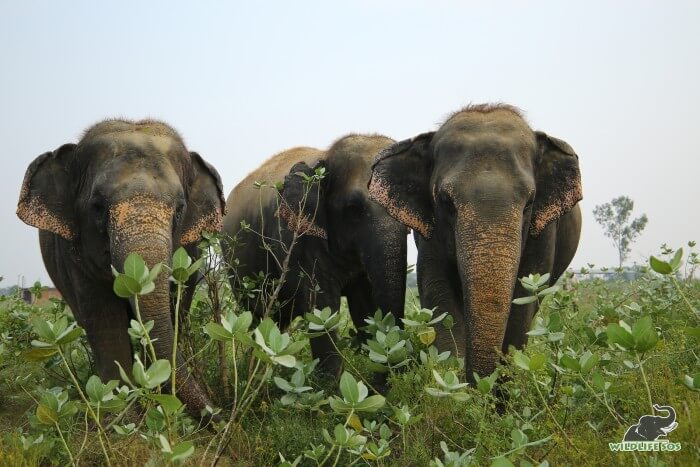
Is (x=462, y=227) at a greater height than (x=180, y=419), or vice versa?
(x=462, y=227)

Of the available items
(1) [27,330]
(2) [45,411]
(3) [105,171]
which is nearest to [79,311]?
(1) [27,330]

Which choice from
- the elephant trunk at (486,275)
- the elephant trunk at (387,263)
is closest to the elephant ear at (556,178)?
the elephant trunk at (486,275)

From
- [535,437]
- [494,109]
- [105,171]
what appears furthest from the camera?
[494,109]

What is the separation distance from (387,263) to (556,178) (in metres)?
1.50

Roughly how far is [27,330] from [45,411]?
11.1 ft

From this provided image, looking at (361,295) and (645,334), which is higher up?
(645,334)

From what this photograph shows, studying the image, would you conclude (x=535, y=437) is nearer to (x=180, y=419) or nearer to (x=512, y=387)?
(x=512, y=387)

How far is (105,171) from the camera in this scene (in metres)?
5.07

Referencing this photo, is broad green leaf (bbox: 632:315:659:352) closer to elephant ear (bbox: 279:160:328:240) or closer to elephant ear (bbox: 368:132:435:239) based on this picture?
elephant ear (bbox: 368:132:435:239)

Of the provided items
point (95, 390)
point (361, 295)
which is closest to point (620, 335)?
point (95, 390)

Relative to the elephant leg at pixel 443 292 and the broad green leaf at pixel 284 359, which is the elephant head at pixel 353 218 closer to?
the elephant leg at pixel 443 292

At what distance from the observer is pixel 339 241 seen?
6719mm

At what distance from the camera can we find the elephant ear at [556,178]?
18.0 ft
